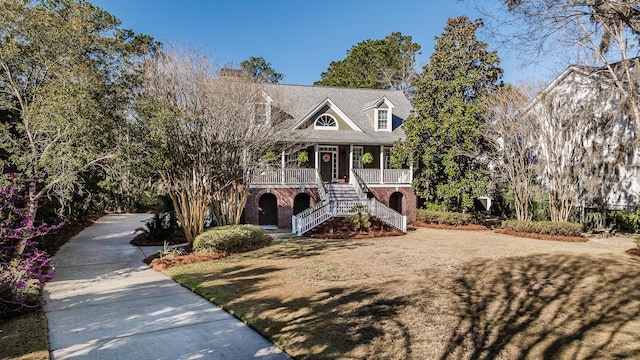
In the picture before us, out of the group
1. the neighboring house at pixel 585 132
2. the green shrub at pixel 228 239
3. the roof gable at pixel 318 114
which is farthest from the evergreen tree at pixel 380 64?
the green shrub at pixel 228 239

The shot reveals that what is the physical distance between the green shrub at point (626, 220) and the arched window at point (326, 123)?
50.3ft

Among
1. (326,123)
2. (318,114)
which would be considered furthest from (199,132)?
(326,123)

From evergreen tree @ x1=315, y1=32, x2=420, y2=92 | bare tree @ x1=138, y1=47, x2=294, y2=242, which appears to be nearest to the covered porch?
bare tree @ x1=138, y1=47, x2=294, y2=242

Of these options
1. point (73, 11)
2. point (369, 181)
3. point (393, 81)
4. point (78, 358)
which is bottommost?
point (78, 358)

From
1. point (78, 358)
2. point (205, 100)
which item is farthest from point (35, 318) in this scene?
point (205, 100)

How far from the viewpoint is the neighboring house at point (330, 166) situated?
2025 centimetres

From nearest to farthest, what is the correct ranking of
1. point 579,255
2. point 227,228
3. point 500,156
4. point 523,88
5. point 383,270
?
point 383,270 → point 579,255 → point 227,228 → point 523,88 → point 500,156

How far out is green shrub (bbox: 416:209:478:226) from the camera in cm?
2170

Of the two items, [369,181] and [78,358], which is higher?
[369,181]

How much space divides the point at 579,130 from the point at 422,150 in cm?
761

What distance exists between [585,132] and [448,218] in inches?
294

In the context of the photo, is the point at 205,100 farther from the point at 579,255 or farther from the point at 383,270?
the point at 579,255

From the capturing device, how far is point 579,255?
46.3ft

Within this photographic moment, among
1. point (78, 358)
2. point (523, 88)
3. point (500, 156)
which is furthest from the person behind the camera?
point (500, 156)
